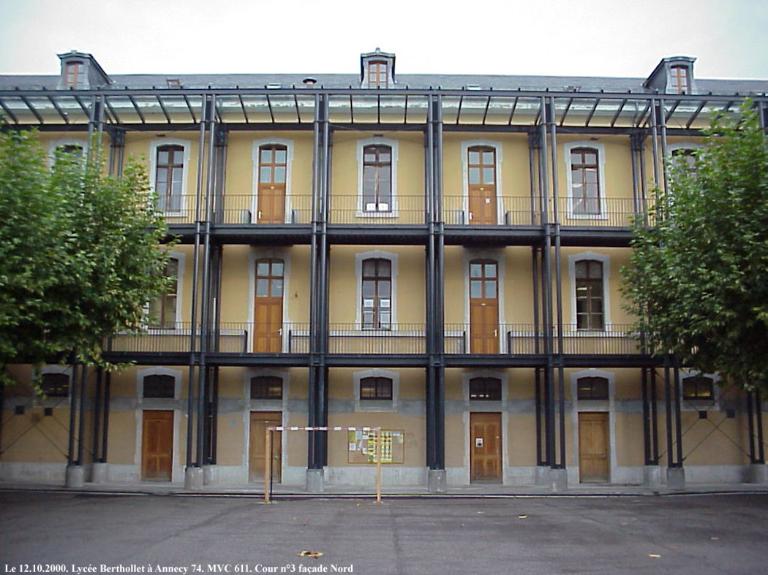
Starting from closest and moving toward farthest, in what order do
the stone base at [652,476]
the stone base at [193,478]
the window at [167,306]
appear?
the stone base at [193,478] → the stone base at [652,476] → the window at [167,306]

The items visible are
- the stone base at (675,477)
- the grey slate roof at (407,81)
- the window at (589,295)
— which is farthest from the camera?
the grey slate roof at (407,81)

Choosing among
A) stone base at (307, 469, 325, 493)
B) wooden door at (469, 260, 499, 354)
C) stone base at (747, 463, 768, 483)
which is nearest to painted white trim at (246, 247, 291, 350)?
stone base at (307, 469, 325, 493)

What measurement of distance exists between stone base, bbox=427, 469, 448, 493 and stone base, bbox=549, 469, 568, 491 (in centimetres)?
279

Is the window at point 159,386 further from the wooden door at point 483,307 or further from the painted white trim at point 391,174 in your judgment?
the wooden door at point 483,307

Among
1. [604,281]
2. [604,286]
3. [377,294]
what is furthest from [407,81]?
[604,286]

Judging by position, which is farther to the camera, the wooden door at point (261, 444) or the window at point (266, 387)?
the window at point (266, 387)

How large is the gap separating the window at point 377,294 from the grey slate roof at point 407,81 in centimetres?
676

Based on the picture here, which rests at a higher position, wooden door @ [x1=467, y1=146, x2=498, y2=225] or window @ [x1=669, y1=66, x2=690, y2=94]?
window @ [x1=669, y1=66, x2=690, y2=94]

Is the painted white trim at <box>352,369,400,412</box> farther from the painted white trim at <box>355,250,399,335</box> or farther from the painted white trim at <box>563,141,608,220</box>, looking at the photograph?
the painted white trim at <box>563,141,608,220</box>

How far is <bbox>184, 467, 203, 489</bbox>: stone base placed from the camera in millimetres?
18959

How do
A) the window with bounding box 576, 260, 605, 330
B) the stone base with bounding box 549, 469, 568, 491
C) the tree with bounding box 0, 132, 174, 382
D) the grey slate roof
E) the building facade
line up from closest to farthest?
the tree with bounding box 0, 132, 174, 382, the stone base with bounding box 549, 469, 568, 491, the building facade, the window with bounding box 576, 260, 605, 330, the grey slate roof

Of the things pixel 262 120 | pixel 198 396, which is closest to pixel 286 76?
pixel 262 120

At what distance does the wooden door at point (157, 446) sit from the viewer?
2052 cm

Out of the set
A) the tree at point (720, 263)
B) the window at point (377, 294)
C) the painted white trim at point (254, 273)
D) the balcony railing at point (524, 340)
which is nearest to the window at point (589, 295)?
the balcony railing at point (524, 340)
